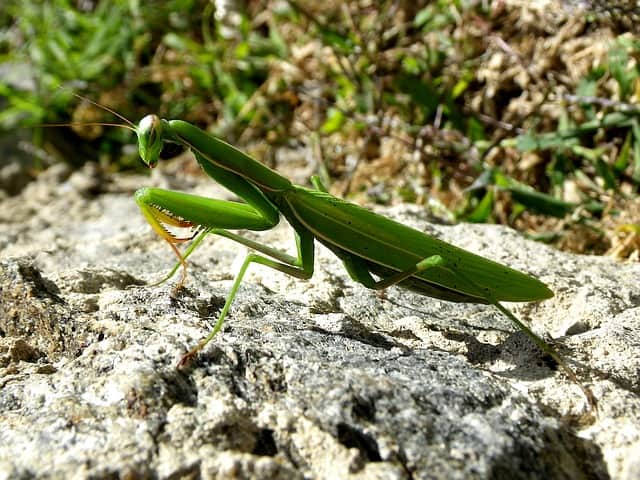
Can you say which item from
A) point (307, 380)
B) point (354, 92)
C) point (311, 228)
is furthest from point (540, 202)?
point (307, 380)

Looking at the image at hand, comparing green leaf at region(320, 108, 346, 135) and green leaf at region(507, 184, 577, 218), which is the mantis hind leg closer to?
green leaf at region(507, 184, 577, 218)

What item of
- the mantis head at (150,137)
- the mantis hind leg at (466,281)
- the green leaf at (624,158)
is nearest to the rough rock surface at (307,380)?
the mantis hind leg at (466,281)

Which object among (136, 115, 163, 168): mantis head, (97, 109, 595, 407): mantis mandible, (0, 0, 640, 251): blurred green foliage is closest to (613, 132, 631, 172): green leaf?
(0, 0, 640, 251): blurred green foliage

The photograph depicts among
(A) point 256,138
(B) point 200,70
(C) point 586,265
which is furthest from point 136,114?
(C) point 586,265

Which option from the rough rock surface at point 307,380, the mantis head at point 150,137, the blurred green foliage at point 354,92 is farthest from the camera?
the blurred green foliage at point 354,92

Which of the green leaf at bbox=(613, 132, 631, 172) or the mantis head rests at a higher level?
the mantis head

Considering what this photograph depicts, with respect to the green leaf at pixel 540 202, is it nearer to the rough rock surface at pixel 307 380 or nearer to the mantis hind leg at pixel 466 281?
the rough rock surface at pixel 307 380

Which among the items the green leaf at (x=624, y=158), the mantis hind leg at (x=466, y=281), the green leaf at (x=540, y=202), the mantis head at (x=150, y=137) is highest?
the mantis head at (x=150, y=137)
